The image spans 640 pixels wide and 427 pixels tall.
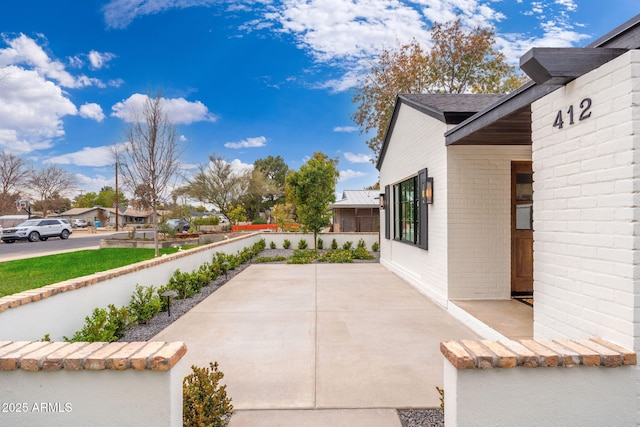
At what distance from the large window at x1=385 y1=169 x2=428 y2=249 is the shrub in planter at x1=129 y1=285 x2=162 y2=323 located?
4.67 metres

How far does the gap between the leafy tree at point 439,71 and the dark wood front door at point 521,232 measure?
13.8 meters

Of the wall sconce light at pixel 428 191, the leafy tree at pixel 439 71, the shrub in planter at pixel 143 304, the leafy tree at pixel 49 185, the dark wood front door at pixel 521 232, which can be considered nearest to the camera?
the shrub in planter at pixel 143 304

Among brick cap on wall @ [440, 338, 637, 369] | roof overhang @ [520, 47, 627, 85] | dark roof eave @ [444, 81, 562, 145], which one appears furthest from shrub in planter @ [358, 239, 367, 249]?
brick cap on wall @ [440, 338, 637, 369]

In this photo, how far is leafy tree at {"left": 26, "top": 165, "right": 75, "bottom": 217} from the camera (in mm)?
34250

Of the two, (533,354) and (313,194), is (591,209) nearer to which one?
(533,354)

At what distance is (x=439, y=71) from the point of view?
19.1 meters

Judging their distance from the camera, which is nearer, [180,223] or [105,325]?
[105,325]

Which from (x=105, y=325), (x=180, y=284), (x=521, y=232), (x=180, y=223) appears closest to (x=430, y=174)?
(x=521, y=232)

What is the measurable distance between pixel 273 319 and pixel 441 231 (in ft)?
9.97

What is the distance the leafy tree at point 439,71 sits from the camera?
18.3m

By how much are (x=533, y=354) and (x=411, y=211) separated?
18.5 feet

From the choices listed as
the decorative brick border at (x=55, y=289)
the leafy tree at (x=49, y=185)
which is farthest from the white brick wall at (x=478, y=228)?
the leafy tree at (x=49, y=185)

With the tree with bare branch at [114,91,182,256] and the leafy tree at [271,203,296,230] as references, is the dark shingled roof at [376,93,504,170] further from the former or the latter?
the leafy tree at [271,203,296,230]

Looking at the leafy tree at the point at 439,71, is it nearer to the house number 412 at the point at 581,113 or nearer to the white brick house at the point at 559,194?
the white brick house at the point at 559,194
